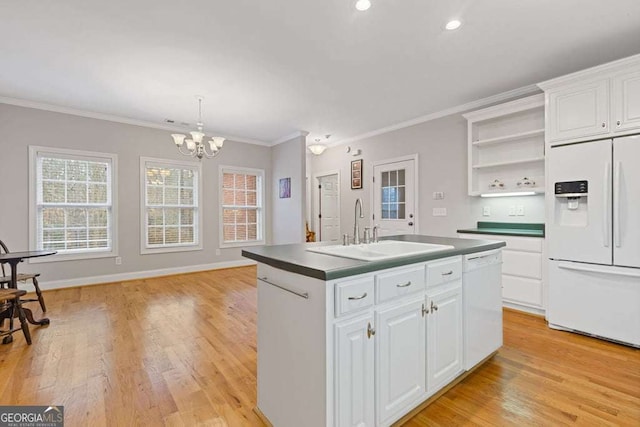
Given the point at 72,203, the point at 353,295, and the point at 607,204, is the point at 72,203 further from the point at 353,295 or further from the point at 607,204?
the point at 607,204

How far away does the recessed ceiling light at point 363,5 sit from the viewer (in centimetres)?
213

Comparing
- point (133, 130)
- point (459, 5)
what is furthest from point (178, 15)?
point (133, 130)

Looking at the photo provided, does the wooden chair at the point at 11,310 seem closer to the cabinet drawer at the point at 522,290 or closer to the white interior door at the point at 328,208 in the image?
the cabinet drawer at the point at 522,290

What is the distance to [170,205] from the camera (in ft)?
17.8

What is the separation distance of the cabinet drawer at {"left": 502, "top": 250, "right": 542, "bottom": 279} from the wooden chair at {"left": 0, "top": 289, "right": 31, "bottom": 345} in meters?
4.84

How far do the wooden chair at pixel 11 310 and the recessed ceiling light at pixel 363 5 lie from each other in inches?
147

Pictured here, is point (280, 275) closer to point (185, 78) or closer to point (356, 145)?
point (185, 78)

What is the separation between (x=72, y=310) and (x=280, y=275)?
11.4ft

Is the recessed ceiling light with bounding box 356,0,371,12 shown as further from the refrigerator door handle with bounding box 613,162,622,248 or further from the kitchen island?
the refrigerator door handle with bounding box 613,162,622,248

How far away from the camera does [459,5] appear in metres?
2.18

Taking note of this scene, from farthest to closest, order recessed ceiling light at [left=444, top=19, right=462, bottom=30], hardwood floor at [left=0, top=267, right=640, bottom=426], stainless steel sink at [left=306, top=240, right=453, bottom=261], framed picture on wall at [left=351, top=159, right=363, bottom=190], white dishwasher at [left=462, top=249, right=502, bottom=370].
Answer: framed picture on wall at [left=351, top=159, right=363, bottom=190], recessed ceiling light at [left=444, top=19, right=462, bottom=30], white dishwasher at [left=462, top=249, right=502, bottom=370], stainless steel sink at [left=306, top=240, right=453, bottom=261], hardwood floor at [left=0, top=267, right=640, bottom=426]

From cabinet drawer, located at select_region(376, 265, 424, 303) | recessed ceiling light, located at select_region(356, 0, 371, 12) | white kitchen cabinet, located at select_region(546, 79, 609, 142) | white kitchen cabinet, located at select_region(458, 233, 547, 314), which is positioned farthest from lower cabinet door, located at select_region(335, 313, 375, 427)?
white kitchen cabinet, located at select_region(546, 79, 609, 142)

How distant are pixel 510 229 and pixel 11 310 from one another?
5467 millimetres

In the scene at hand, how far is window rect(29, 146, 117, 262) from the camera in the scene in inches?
169
